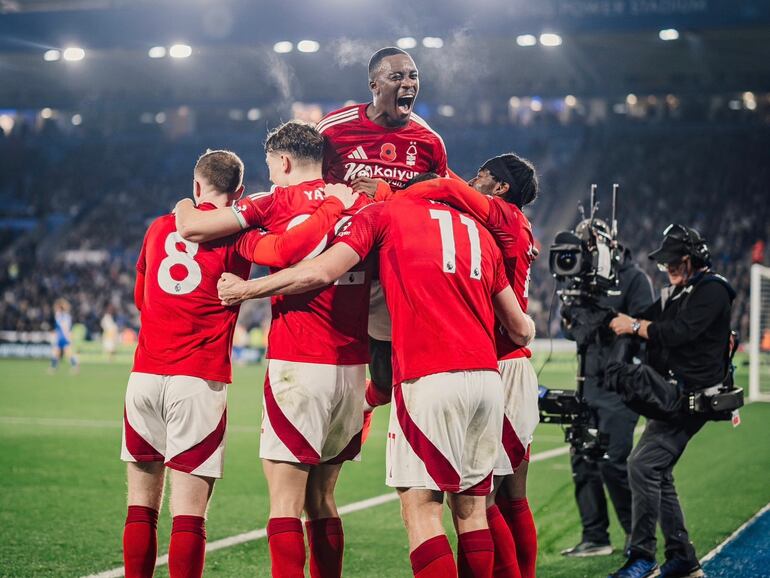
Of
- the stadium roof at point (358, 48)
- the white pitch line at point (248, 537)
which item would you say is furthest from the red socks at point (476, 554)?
the stadium roof at point (358, 48)

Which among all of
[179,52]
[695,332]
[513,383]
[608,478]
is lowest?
[608,478]

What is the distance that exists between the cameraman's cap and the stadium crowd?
876 inches

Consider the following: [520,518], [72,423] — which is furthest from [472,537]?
[72,423]

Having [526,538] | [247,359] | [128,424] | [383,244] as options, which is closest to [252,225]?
[383,244]

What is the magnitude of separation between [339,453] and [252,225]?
1151 mm

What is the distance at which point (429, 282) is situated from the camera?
425 cm

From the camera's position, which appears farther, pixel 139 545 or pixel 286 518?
pixel 139 545

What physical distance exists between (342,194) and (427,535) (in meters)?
1.62

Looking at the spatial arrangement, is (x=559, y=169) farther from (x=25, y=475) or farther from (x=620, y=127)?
(x=25, y=475)

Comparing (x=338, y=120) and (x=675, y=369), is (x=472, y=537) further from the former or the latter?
(x=675, y=369)

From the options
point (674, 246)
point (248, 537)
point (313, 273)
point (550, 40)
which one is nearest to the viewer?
point (313, 273)

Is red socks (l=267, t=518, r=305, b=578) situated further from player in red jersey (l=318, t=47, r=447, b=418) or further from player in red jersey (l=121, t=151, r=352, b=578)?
player in red jersey (l=318, t=47, r=447, b=418)

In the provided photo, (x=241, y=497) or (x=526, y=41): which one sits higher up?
(x=526, y=41)

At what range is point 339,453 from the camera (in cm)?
477
